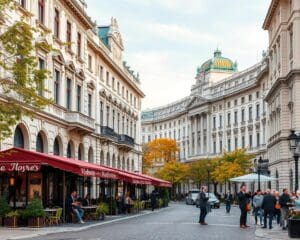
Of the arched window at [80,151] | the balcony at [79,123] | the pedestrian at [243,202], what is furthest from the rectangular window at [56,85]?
the pedestrian at [243,202]

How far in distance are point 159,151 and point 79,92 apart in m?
85.4

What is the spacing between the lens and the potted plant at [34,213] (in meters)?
27.9

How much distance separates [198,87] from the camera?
427 feet

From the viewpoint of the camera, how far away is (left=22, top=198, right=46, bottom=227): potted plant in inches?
1098

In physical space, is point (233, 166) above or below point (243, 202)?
above

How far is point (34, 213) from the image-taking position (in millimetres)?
27953

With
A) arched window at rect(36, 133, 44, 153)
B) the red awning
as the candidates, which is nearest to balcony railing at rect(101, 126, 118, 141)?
arched window at rect(36, 133, 44, 153)

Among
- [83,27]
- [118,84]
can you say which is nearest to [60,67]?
[83,27]

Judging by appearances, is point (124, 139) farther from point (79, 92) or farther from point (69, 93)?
point (69, 93)

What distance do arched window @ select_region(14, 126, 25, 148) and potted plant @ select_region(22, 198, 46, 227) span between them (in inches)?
264

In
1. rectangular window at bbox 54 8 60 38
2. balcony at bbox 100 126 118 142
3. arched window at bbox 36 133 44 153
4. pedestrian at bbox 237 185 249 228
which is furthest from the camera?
balcony at bbox 100 126 118 142

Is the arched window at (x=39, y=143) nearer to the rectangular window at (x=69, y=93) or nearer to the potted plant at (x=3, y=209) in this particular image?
the rectangular window at (x=69, y=93)

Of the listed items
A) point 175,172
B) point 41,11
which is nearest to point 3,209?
point 41,11

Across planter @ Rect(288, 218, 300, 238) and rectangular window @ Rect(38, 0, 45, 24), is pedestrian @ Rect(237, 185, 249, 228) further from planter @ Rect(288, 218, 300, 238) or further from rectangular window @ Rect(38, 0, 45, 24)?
rectangular window @ Rect(38, 0, 45, 24)
